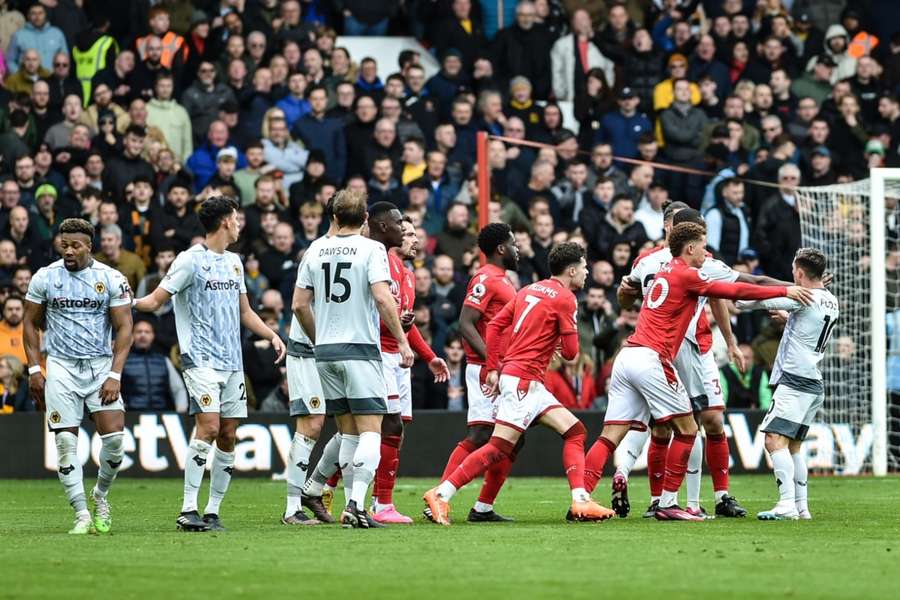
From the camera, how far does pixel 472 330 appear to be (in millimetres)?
13352

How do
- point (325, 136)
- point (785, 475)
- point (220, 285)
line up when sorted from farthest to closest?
point (325, 136), point (785, 475), point (220, 285)

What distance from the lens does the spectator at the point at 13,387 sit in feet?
65.3

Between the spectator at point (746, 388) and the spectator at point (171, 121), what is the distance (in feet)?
26.9

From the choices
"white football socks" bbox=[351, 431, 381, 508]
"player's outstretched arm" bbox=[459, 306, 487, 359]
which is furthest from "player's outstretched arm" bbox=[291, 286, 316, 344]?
"player's outstretched arm" bbox=[459, 306, 487, 359]

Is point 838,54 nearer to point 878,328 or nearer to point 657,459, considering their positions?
point 878,328

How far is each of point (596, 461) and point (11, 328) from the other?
9678 millimetres

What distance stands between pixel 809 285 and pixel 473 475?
10.6ft

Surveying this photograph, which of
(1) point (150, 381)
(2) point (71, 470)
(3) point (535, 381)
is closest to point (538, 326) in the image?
(3) point (535, 381)

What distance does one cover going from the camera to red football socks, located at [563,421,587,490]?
1251cm

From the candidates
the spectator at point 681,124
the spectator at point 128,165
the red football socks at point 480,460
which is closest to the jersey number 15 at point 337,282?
the red football socks at point 480,460

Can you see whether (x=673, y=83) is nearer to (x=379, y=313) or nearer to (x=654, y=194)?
(x=654, y=194)

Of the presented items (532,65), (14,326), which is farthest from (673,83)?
(14,326)

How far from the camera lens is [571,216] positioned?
22.4 m

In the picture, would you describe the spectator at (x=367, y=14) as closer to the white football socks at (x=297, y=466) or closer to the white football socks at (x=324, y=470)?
the white football socks at (x=324, y=470)
